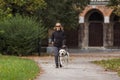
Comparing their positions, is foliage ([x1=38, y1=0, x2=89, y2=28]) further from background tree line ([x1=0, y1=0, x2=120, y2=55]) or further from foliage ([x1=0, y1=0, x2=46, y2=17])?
foliage ([x1=0, y1=0, x2=46, y2=17])

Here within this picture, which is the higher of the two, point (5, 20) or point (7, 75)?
point (5, 20)

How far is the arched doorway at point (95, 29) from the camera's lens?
5722 cm

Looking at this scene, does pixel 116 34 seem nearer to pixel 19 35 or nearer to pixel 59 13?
pixel 59 13

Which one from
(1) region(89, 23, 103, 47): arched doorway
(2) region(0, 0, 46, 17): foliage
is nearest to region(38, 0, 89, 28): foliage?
Answer: (2) region(0, 0, 46, 17): foliage

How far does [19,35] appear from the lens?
3853 centimetres

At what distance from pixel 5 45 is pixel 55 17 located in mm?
6338

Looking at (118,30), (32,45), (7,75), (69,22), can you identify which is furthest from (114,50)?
(7,75)

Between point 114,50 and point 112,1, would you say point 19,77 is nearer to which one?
point 112,1

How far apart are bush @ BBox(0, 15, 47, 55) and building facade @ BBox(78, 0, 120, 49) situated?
18536mm

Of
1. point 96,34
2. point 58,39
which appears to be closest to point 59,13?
point 96,34

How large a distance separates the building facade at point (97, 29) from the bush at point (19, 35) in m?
18.5

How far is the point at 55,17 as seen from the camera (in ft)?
142

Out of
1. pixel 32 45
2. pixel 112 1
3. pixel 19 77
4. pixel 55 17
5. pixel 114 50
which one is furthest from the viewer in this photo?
pixel 114 50

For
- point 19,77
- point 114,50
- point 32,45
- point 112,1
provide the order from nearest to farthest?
point 19,77 → point 112,1 → point 32,45 → point 114,50
